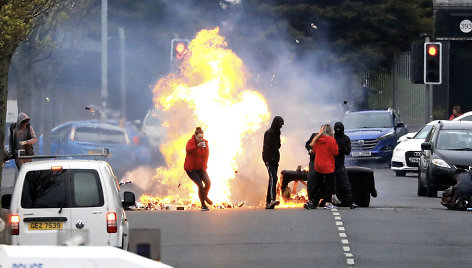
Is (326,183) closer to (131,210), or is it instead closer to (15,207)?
(131,210)

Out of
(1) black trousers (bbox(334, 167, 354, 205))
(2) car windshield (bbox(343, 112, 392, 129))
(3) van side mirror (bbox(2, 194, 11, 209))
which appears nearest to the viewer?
(3) van side mirror (bbox(2, 194, 11, 209))

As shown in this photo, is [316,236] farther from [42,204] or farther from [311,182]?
[42,204]

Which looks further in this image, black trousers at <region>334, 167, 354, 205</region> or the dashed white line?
black trousers at <region>334, 167, 354, 205</region>

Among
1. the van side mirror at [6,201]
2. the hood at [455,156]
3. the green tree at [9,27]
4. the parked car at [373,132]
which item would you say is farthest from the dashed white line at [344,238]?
the parked car at [373,132]

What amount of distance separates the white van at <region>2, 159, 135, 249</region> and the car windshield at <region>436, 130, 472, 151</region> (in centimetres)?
1357

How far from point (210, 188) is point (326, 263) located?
10745 millimetres

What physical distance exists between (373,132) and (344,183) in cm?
1489

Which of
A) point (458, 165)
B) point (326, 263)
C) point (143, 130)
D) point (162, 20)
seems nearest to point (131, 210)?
point (458, 165)

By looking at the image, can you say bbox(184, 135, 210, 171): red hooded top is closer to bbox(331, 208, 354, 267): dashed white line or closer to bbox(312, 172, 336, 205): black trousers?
bbox(312, 172, 336, 205): black trousers

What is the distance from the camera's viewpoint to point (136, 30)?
6481 cm

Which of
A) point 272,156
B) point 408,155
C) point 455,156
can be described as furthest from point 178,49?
point 272,156

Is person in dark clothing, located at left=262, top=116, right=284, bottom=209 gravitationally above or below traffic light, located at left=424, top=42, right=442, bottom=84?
below

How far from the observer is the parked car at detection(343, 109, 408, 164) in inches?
1512

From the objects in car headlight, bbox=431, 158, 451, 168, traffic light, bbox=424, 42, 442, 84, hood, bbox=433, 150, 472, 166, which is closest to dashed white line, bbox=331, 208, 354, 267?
car headlight, bbox=431, 158, 451, 168
